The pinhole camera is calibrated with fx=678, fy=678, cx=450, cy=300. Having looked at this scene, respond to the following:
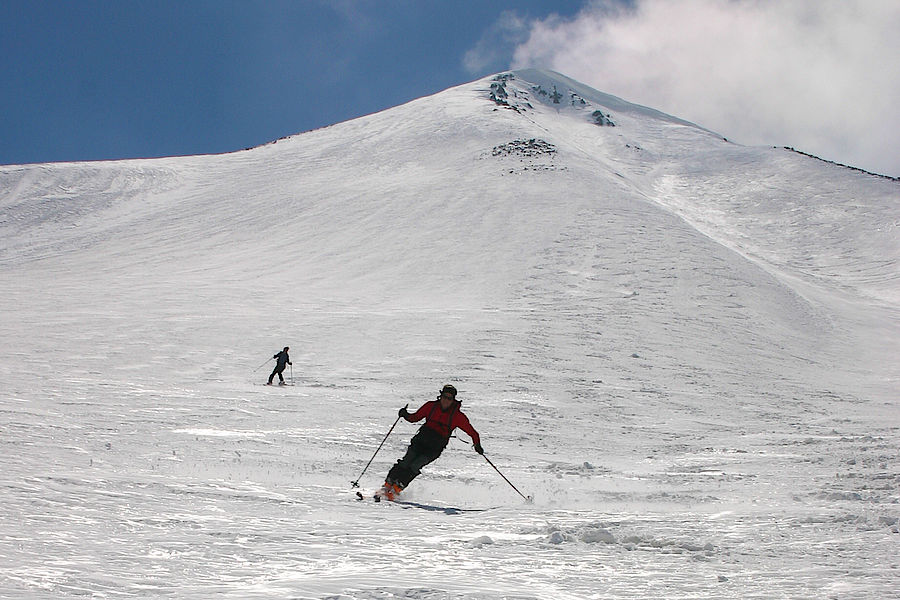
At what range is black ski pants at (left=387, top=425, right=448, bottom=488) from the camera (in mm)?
8422

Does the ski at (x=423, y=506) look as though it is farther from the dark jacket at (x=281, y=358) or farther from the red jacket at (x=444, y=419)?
the dark jacket at (x=281, y=358)

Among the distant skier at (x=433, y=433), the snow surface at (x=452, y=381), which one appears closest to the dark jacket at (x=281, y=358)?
the snow surface at (x=452, y=381)

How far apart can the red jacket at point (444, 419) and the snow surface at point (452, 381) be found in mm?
889

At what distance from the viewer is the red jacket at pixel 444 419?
8.55 m

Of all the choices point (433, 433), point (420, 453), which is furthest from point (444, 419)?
point (420, 453)

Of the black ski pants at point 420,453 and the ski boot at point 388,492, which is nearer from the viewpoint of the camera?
the ski boot at point 388,492

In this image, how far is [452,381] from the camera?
17.9 m

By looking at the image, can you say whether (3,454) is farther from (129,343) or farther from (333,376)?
(129,343)

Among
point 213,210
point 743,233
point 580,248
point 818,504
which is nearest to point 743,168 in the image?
point 743,233

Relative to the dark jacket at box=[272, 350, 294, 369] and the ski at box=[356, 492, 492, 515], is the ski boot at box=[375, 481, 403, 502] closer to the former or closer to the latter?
the ski at box=[356, 492, 492, 515]

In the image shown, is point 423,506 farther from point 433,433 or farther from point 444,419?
point 444,419

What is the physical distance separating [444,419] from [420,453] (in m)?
0.52

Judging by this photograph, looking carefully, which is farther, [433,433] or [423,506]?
[433,433]

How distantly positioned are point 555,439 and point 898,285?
3664cm
